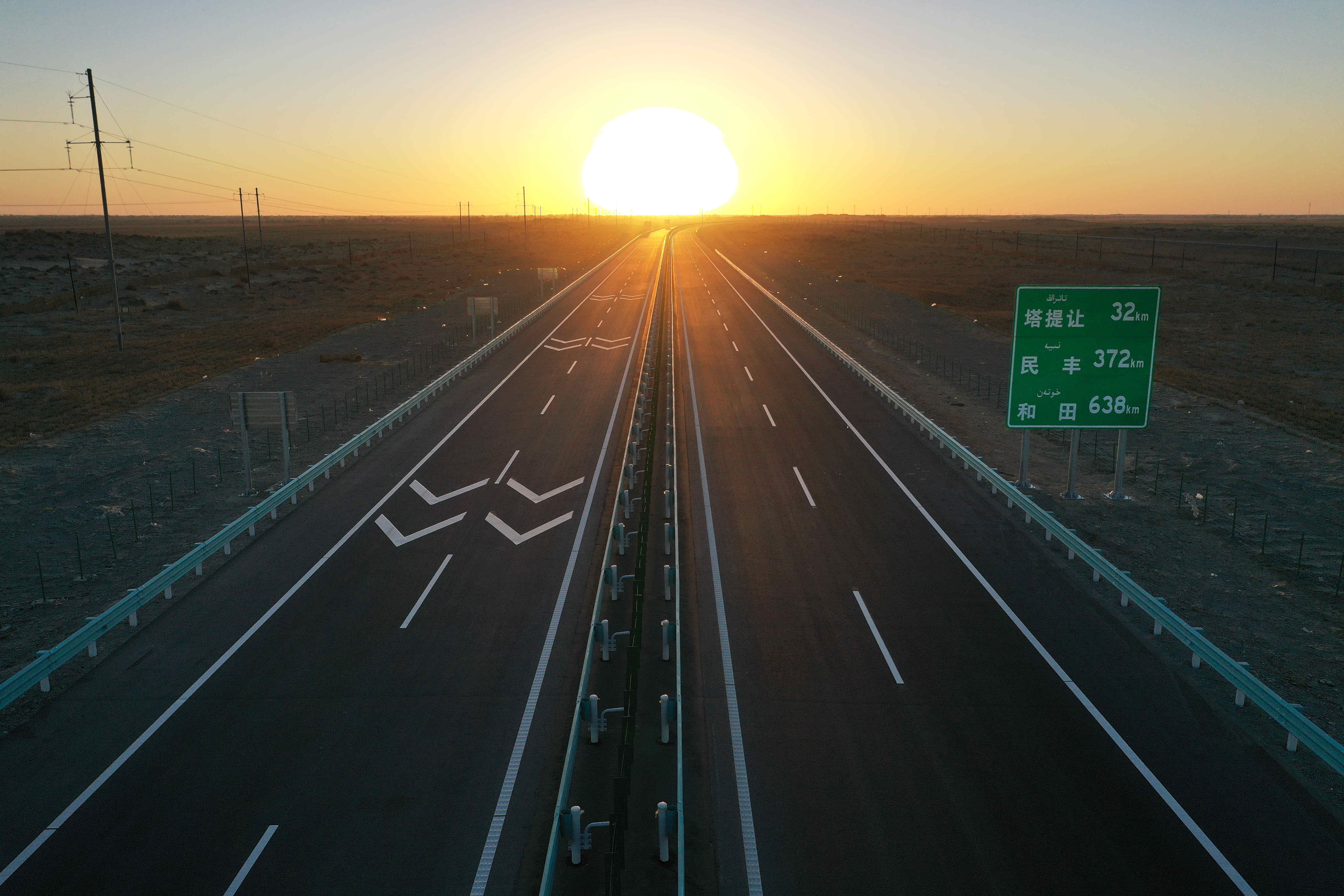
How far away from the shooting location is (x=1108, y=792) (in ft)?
36.6

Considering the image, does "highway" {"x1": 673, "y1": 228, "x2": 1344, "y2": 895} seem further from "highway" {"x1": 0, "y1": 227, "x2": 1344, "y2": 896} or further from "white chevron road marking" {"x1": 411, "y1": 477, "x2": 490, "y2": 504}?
"white chevron road marking" {"x1": 411, "y1": 477, "x2": 490, "y2": 504}

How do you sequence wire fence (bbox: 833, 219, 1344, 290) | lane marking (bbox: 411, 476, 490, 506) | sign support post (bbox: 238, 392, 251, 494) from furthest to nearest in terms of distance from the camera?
wire fence (bbox: 833, 219, 1344, 290), sign support post (bbox: 238, 392, 251, 494), lane marking (bbox: 411, 476, 490, 506)

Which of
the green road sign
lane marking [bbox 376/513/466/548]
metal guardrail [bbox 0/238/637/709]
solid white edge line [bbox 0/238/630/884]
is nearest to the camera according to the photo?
solid white edge line [bbox 0/238/630/884]

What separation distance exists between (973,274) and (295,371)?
241ft

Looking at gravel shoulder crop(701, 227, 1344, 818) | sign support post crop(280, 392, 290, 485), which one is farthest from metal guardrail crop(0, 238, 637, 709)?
gravel shoulder crop(701, 227, 1344, 818)

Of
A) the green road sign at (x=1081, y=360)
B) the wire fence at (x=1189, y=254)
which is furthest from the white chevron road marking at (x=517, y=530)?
the wire fence at (x=1189, y=254)

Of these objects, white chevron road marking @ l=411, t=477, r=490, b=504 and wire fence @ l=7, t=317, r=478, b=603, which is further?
white chevron road marking @ l=411, t=477, r=490, b=504

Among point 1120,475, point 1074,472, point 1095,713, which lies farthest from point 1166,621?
point 1120,475

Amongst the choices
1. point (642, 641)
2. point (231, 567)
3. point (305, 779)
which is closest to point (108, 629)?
point (231, 567)

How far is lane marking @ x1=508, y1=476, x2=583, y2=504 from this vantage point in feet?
77.4

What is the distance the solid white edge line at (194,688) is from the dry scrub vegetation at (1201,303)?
103ft

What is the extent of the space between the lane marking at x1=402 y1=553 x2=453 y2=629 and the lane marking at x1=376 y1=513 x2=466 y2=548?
156 centimetres

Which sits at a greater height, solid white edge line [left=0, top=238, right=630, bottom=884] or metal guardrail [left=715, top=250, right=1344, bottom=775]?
metal guardrail [left=715, top=250, right=1344, bottom=775]

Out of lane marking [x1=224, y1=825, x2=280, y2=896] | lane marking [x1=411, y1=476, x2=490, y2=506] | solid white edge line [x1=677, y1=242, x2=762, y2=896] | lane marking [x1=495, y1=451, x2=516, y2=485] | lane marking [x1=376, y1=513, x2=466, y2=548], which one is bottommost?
lane marking [x1=224, y1=825, x2=280, y2=896]
